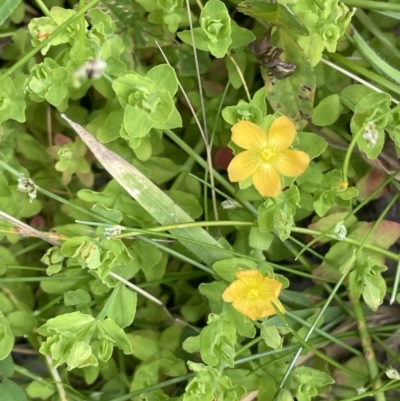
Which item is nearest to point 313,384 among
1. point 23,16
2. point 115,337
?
point 115,337

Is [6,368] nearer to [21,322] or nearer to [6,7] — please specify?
[21,322]

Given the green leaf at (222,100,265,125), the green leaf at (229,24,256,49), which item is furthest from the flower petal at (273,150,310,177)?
the green leaf at (229,24,256,49)

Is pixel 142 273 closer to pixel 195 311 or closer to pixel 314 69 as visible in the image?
pixel 195 311

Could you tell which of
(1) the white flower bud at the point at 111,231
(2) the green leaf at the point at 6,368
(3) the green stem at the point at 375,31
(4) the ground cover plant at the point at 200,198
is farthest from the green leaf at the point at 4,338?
(3) the green stem at the point at 375,31

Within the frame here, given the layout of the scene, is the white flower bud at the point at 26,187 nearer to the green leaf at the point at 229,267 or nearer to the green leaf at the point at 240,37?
the green leaf at the point at 229,267

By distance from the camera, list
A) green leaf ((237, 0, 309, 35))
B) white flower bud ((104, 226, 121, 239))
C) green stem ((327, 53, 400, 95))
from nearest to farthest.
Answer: white flower bud ((104, 226, 121, 239))
green leaf ((237, 0, 309, 35))
green stem ((327, 53, 400, 95))

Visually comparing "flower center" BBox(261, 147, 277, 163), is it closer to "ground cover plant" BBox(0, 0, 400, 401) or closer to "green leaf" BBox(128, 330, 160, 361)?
"ground cover plant" BBox(0, 0, 400, 401)
